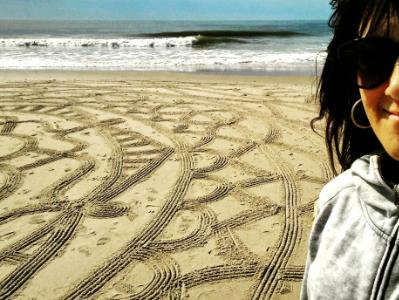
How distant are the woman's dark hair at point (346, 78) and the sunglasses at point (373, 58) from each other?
36 millimetres

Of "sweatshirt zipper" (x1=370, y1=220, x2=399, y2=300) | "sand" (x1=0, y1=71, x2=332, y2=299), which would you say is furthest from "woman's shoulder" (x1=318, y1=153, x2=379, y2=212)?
"sand" (x1=0, y1=71, x2=332, y2=299)

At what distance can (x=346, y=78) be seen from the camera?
108 cm

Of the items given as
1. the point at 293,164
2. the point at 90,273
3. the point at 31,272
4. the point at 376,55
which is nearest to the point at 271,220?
the point at 293,164

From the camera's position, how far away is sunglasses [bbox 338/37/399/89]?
2.61 feet

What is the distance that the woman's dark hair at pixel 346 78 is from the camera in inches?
32.5

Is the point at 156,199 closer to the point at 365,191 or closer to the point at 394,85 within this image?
the point at 365,191

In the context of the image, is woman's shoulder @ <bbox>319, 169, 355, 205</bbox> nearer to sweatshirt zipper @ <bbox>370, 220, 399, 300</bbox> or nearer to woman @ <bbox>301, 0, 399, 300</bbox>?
woman @ <bbox>301, 0, 399, 300</bbox>

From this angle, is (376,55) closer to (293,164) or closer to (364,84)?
(364,84)

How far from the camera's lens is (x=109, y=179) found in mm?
3449

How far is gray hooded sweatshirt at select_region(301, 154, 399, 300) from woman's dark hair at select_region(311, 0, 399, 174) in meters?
0.18

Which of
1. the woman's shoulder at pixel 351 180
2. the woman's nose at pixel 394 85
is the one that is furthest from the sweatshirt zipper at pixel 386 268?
the woman's nose at pixel 394 85

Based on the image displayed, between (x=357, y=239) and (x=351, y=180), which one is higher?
(x=351, y=180)

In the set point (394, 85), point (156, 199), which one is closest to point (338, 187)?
point (394, 85)

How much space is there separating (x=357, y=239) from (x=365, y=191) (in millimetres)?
113
